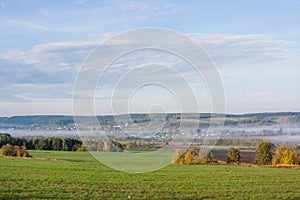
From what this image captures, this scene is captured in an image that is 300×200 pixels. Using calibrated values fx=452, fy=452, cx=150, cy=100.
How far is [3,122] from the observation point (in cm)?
13162

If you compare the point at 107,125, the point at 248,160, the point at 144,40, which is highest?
the point at 144,40

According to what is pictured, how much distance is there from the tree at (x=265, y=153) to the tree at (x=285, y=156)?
0.85 meters

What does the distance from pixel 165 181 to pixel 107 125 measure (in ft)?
32.7

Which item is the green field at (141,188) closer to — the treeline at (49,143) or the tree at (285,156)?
the tree at (285,156)

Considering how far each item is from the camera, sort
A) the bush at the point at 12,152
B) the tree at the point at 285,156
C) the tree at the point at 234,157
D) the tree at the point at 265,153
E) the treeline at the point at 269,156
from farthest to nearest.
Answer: the bush at the point at 12,152 < the tree at the point at 265,153 < the tree at the point at 234,157 < the tree at the point at 285,156 < the treeline at the point at 269,156

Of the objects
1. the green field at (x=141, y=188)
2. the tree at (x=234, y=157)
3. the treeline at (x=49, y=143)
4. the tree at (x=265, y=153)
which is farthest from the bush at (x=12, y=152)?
the green field at (x=141, y=188)

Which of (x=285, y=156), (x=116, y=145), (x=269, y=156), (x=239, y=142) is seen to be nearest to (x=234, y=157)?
(x=269, y=156)

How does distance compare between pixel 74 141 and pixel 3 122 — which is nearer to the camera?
pixel 74 141

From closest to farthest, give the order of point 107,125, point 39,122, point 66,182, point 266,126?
point 107,125 → point 66,182 → point 266,126 → point 39,122

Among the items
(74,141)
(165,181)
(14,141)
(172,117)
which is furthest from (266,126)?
(172,117)

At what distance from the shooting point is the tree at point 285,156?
191 feet

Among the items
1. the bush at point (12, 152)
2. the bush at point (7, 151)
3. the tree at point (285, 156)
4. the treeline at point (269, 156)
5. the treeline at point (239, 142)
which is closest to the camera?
the treeline at point (269, 156)

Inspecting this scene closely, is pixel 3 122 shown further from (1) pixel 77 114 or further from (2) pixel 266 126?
(1) pixel 77 114

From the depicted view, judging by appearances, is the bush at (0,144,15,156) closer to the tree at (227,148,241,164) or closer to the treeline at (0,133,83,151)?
the treeline at (0,133,83,151)
